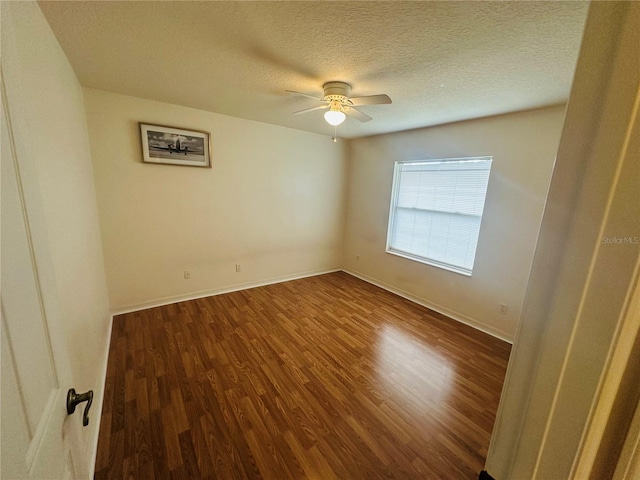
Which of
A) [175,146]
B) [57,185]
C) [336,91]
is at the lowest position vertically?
[57,185]

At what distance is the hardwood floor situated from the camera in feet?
4.58

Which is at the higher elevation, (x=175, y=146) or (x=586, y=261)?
(x=175, y=146)

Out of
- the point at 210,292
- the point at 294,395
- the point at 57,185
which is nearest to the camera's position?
the point at 57,185

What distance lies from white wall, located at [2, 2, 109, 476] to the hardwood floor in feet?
0.97

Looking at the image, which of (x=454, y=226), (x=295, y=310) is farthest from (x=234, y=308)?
(x=454, y=226)

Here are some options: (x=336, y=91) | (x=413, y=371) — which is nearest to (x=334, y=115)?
(x=336, y=91)

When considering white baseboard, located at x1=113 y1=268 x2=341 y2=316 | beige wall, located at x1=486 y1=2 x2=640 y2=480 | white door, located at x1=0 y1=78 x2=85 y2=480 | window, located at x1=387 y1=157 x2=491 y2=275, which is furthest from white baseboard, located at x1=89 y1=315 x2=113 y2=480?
window, located at x1=387 y1=157 x2=491 y2=275

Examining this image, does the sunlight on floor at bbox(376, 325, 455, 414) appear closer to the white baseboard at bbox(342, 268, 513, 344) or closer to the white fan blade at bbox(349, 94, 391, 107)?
the white baseboard at bbox(342, 268, 513, 344)

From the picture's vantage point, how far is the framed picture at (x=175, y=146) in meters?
2.69

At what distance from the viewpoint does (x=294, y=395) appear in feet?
6.00

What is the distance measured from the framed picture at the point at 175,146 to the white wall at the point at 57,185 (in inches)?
22.5

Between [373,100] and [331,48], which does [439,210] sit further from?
[331,48]

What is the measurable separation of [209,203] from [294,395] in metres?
2.47

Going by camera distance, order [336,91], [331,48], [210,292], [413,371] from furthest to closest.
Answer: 1. [210,292]
2. [413,371]
3. [336,91]
4. [331,48]
